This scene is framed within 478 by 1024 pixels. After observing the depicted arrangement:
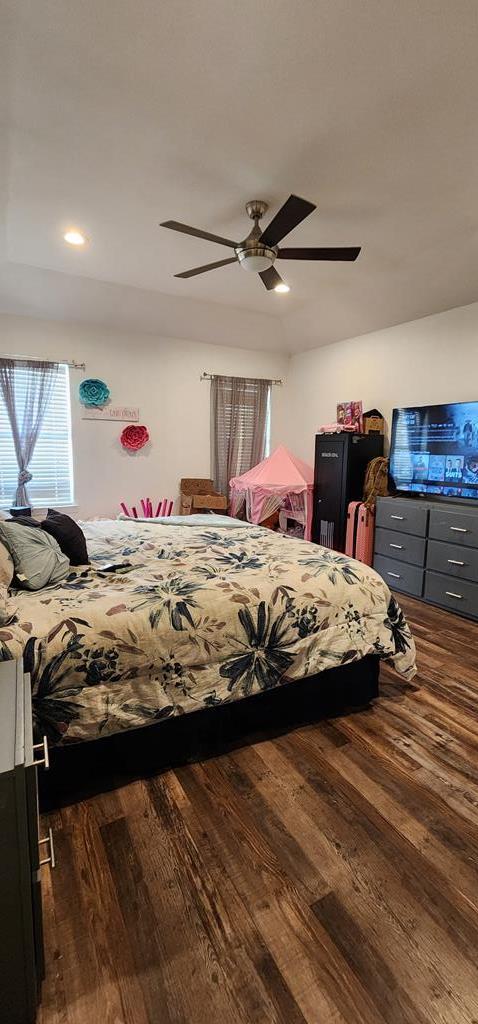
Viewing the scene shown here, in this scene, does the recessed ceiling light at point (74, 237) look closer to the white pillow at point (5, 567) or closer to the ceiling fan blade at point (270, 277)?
the ceiling fan blade at point (270, 277)

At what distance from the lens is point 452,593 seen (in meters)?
3.43

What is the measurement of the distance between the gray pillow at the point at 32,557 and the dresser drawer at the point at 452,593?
2.83 m

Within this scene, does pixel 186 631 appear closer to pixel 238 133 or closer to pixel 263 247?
pixel 263 247

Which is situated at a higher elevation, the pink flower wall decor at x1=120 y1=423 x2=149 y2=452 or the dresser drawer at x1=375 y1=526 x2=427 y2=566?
the pink flower wall decor at x1=120 y1=423 x2=149 y2=452

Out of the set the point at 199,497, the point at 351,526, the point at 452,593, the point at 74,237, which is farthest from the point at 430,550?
the point at 74,237

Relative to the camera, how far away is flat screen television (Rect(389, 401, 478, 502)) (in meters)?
3.55

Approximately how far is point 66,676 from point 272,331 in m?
4.54

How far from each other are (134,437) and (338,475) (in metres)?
2.18

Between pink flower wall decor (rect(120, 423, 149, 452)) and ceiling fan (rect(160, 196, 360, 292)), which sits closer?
ceiling fan (rect(160, 196, 360, 292))

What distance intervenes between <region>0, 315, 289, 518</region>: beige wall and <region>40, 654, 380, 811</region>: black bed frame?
3.24m

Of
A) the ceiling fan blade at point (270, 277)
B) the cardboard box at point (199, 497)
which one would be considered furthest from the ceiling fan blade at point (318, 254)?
A: the cardboard box at point (199, 497)

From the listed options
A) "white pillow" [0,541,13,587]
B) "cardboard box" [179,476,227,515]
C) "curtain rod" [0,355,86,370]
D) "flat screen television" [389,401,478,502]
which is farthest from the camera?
"cardboard box" [179,476,227,515]

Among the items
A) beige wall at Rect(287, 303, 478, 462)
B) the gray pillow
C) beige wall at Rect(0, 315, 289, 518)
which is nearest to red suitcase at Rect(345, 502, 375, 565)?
beige wall at Rect(287, 303, 478, 462)

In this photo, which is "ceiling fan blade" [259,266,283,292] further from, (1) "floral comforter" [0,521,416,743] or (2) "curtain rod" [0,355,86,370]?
(2) "curtain rod" [0,355,86,370]
